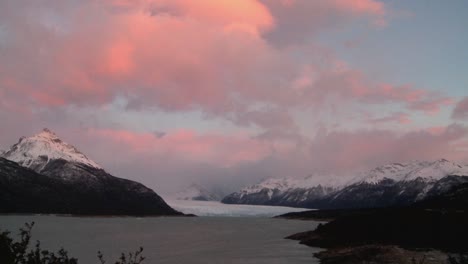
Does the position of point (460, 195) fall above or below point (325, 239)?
above

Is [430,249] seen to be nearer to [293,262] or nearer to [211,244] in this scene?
[293,262]

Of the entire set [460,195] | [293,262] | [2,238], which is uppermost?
[460,195]

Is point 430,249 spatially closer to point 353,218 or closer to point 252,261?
point 252,261

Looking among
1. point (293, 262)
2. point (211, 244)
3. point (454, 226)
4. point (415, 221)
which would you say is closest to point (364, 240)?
point (415, 221)

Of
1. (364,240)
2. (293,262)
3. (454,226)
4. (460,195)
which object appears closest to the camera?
(293,262)

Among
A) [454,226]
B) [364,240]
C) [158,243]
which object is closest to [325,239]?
[364,240]

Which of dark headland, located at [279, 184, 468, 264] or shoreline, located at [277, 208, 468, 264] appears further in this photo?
dark headland, located at [279, 184, 468, 264]

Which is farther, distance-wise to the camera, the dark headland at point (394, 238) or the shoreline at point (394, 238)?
the dark headland at point (394, 238)

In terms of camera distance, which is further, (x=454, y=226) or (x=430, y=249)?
(x=454, y=226)

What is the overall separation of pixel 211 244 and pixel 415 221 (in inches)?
2153

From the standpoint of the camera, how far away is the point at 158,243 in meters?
140

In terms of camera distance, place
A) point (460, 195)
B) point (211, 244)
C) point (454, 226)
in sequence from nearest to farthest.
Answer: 1. point (454, 226)
2. point (211, 244)
3. point (460, 195)

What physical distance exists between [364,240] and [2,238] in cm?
10291

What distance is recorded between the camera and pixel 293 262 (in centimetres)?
9356
